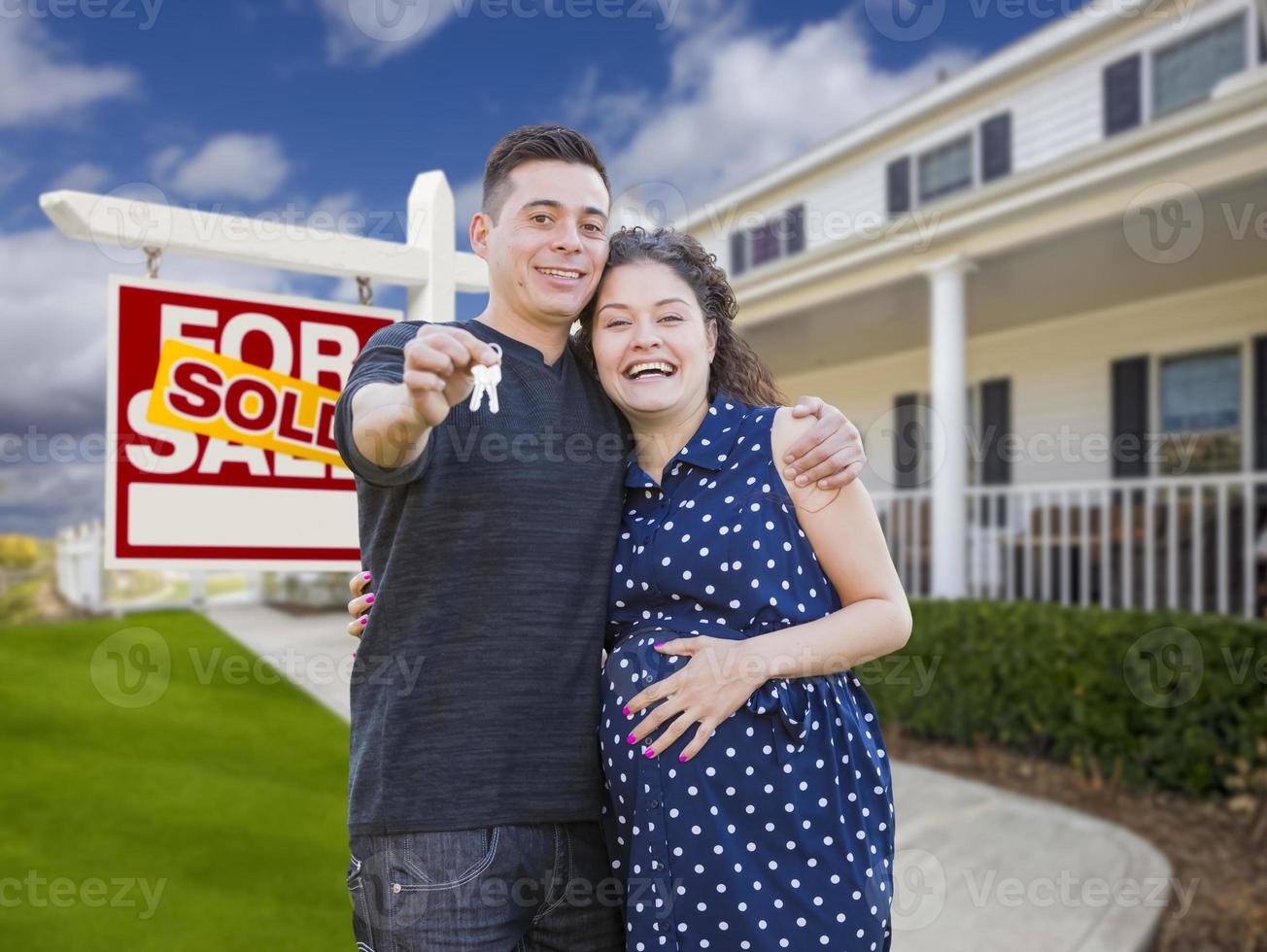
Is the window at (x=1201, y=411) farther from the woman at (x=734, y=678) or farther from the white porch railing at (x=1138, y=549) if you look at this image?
the woman at (x=734, y=678)

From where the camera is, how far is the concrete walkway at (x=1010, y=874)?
427 centimetres

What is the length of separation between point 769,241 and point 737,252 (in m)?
0.65

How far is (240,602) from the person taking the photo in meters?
10.5

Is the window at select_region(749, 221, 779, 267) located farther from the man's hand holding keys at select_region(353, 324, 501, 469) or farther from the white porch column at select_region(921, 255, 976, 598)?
the man's hand holding keys at select_region(353, 324, 501, 469)

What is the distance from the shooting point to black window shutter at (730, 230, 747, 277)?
14.4 metres

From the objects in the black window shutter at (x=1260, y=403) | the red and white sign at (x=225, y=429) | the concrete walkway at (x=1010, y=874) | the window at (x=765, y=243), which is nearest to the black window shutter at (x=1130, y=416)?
the black window shutter at (x=1260, y=403)

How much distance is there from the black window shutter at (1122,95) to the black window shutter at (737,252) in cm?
535

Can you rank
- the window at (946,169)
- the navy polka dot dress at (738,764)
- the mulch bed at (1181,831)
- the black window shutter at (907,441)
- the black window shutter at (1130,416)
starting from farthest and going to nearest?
the window at (946,169), the black window shutter at (907,441), the black window shutter at (1130,416), the mulch bed at (1181,831), the navy polka dot dress at (738,764)

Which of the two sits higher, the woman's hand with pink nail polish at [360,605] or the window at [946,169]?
the window at [946,169]

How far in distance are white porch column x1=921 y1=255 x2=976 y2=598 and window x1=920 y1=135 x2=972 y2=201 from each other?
4080mm

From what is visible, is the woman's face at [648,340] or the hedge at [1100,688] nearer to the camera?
the woman's face at [648,340]

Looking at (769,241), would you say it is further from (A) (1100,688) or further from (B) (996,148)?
(A) (1100,688)

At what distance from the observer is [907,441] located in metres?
11.6

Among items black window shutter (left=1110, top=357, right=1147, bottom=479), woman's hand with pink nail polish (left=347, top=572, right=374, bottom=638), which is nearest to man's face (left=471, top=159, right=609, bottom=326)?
woman's hand with pink nail polish (left=347, top=572, right=374, bottom=638)
